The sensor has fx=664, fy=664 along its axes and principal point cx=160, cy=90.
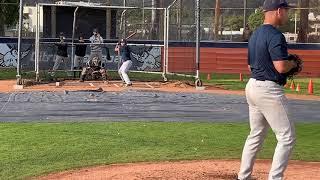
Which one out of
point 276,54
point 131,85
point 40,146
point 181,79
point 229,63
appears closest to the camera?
point 276,54

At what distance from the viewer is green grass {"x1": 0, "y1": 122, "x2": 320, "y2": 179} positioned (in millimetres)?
9656

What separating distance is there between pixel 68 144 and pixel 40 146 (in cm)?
50

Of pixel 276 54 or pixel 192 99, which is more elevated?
pixel 276 54

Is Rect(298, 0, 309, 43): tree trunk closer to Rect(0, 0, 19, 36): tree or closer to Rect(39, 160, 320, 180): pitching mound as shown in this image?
Rect(0, 0, 19, 36): tree

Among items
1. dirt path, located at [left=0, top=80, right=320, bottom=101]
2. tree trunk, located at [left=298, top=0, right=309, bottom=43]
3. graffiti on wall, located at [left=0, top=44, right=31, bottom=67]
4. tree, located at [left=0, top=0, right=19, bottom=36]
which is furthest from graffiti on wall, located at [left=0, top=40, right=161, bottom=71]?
tree trunk, located at [left=298, top=0, right=309, bottom=43]

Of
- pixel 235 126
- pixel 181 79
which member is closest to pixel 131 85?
pixel 181 79

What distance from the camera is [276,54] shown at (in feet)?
22.7

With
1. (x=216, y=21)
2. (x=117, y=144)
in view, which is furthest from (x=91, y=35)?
(x=117, y=144)

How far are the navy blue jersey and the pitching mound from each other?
5.96 ft

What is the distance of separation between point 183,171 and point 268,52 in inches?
97.9

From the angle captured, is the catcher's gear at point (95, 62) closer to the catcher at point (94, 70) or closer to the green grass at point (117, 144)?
the catcher at point (94, 70)

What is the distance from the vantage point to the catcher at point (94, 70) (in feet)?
88.5

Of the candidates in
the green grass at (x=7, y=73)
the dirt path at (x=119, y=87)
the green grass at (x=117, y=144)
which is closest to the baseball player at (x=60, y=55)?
the dirt path at (x=119, y=87)

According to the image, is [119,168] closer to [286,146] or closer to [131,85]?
[286,146]
